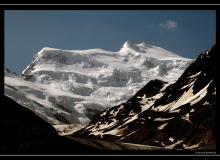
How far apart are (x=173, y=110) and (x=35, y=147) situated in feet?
399

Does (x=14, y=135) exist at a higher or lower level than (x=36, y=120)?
lower

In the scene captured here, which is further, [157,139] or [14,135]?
[157,139]

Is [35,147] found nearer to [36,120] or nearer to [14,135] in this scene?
[14,135]

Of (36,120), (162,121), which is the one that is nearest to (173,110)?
(162,121)

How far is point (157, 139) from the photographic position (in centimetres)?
12450

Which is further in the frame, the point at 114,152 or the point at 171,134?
the point at 171,134

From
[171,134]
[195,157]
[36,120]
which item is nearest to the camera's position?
[195,157]

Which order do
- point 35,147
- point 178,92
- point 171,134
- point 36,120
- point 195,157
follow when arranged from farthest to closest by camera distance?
point 178,92
point 171,134
point 36,120
point 35,147
point 195,157

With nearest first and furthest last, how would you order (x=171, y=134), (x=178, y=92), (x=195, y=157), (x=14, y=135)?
(x=195, y=157)
(x=14, y=135)
(x=171, y=134)
(x=178, y=92)

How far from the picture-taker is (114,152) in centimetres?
1898

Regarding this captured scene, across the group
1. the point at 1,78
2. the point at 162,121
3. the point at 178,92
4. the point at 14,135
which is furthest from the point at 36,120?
the point at 178,92

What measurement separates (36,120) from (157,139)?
238 ft
